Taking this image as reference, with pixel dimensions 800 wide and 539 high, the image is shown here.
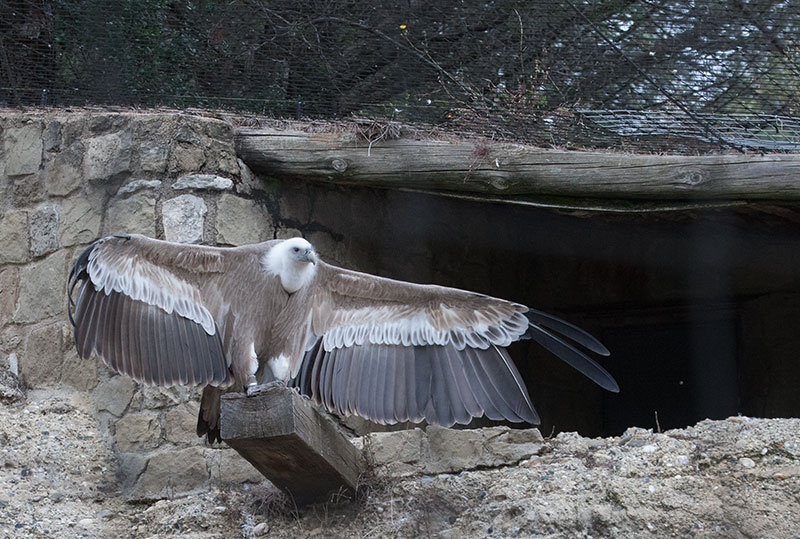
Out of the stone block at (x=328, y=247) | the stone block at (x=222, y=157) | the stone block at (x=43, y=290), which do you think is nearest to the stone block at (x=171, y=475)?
the stone block at (x=43, y=290)

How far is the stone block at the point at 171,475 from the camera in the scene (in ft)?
13.4

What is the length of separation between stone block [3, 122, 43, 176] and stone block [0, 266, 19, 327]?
51 centimetres

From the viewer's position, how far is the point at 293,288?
3.69 m

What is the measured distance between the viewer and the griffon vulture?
11.7 feet

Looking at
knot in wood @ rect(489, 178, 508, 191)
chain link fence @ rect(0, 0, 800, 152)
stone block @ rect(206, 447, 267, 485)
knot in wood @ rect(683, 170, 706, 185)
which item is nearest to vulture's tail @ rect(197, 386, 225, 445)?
stone block @ rect(206, 447, 267, 485)

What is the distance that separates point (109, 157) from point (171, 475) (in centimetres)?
155

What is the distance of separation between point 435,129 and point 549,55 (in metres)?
0.83

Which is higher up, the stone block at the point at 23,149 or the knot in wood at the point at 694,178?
the knot in wood at the point at 694,178

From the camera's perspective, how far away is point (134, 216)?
14.4 ft

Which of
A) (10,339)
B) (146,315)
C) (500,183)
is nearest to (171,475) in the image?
(146,315)

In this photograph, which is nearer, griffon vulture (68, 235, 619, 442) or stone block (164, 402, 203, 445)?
griffon vulture (68, 235, 619, 442)

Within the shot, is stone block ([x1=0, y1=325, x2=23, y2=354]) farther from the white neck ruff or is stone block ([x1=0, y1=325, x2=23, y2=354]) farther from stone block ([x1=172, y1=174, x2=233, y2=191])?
the white neck ruff

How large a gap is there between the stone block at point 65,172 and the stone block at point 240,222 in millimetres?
774

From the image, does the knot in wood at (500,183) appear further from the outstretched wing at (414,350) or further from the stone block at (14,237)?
the stone block at (14,237)
